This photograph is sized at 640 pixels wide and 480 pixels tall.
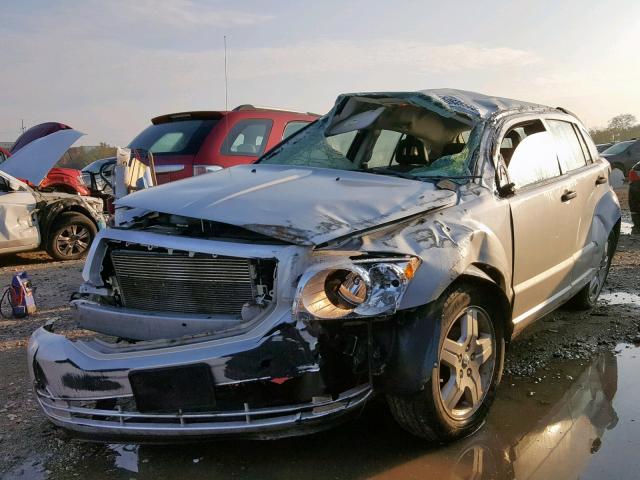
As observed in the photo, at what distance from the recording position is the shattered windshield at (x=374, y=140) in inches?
156

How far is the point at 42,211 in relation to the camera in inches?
320

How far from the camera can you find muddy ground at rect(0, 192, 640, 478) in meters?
2.71

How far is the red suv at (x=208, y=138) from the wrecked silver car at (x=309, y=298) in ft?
9.31

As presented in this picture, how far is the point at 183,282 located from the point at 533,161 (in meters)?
2.44

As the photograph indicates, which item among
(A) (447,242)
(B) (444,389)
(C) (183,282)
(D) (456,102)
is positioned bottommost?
(B) (444,389)

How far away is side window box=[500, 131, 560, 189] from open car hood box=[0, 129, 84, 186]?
6171 mm

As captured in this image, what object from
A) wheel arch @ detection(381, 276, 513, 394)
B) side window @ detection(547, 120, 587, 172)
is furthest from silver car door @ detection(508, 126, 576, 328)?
wheel arch @ detection(381, 276, 513, 394)

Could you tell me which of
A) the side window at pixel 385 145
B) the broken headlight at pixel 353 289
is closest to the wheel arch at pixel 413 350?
the broken headlight at pixel 353 289

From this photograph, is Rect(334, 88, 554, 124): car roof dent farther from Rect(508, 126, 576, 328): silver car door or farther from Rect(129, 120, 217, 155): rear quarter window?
Rect(129, 120, 217, 155): rear quarter window

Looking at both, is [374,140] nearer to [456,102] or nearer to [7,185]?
[456,102]

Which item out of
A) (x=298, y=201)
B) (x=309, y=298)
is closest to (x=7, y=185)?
(x=298, y=201)

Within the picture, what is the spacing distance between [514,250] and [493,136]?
76 cm

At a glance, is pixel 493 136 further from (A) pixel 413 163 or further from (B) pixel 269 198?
(B) pixel 269 198

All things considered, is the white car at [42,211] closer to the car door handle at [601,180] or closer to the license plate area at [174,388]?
the license plate area at [174,388]
